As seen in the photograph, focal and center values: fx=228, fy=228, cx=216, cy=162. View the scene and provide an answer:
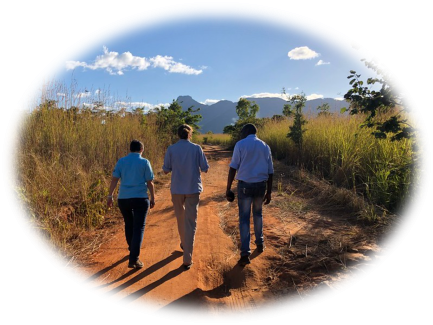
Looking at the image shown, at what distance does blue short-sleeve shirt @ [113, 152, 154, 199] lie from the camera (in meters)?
3.23

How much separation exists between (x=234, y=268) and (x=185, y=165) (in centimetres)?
160

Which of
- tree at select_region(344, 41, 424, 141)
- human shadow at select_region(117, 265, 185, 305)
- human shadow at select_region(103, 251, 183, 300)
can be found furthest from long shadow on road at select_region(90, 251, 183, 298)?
tree at select_region(344, 41, 424, 141)

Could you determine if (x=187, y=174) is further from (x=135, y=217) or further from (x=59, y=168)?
(x=59, y=168)

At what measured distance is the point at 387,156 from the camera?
4852 mm

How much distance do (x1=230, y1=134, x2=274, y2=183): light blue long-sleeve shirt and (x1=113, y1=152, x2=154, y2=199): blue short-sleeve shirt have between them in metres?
1.41

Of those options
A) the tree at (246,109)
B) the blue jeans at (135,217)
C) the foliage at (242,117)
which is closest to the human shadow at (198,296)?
the blue jeans at (135,217)

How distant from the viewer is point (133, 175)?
3225 millimetres

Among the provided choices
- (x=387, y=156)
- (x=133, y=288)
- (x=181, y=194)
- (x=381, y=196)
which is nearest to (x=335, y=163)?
(x=387, y=156)

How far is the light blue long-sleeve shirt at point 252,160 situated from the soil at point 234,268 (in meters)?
1.20

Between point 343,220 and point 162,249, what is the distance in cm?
350

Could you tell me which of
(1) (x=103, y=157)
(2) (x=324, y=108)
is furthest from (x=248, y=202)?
(2) (x=324, y=108)

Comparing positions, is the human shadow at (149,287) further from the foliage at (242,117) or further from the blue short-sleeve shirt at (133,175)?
the foliage at (242,117)

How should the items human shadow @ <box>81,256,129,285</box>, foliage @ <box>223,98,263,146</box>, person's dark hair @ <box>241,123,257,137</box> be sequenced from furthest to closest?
foliage @ <box>223,98,263,146</box> < person's dark hair @ <box>241,123,257,137</box> < human shadow @ <box>81,256,129,285</box>

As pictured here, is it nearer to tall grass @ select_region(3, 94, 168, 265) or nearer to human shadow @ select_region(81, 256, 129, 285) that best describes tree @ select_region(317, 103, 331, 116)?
human shadow @ select_region(81, 256, 129, 285)
